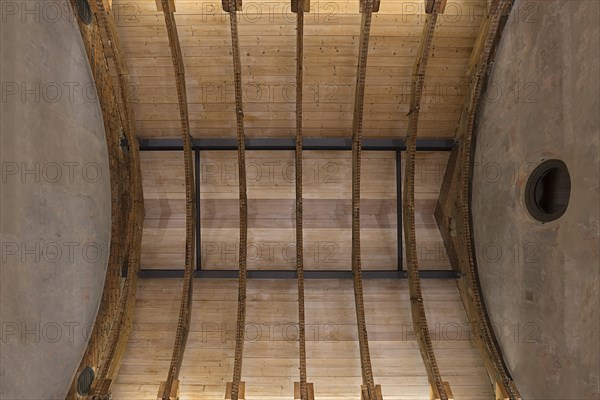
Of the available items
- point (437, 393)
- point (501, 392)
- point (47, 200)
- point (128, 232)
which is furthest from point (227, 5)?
Answer: point (501, 392)

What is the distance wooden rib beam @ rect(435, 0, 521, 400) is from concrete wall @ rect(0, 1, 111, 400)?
30.7 ft

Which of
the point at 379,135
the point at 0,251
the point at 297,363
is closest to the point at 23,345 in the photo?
the point at 0,251

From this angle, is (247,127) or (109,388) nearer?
(109,388)

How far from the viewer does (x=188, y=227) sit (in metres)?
10.2

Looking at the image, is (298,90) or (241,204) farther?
(241,204)

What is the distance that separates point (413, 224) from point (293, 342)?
4.39 m

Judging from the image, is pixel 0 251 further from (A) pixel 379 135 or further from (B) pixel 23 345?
(A) pixel 379 135

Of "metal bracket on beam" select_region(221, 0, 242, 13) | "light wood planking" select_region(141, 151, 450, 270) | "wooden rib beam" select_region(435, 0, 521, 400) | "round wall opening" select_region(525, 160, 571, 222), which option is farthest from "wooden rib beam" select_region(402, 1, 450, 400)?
"metal bracket on beam" select_region(221, 0, 242, 13)

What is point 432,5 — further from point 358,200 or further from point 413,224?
point 413,224

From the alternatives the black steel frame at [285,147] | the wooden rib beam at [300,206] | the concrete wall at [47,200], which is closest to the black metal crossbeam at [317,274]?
the black steel frame at [285,147]

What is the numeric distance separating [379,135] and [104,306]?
8.64 meters

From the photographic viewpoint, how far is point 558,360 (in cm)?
830

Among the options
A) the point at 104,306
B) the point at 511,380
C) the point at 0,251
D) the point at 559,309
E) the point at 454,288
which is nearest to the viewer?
the point at 0,251

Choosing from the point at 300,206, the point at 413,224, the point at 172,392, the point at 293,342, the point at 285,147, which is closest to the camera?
the point at 172,392
